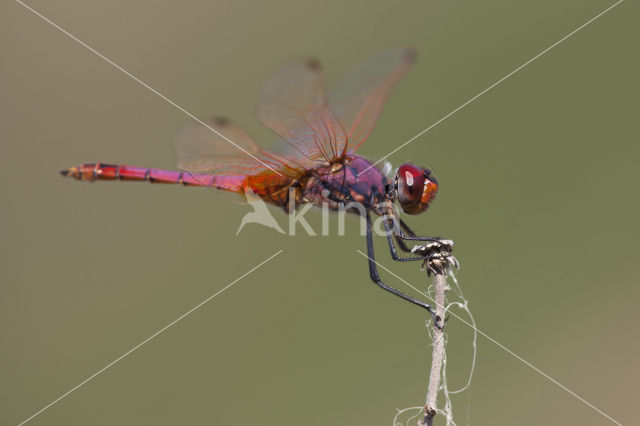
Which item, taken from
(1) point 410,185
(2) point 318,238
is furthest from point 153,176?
(1) point 410,185

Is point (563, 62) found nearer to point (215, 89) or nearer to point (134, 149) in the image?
point (215, 89)

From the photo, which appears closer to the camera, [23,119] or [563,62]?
[563,62]

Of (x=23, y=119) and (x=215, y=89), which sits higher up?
(x=215, y=89)

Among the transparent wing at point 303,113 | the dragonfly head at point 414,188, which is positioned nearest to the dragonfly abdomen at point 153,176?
the transparent wing at point 303,113

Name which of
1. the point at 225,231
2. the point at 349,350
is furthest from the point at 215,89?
the point at 349,350

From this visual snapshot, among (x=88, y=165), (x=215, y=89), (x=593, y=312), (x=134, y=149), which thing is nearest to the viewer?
(x=88, y=165)

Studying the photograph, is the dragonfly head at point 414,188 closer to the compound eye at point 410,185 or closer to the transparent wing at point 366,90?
the compound eye at point 410,185

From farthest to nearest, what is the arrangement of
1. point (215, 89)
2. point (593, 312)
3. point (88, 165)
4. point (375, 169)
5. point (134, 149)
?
point (215, 89) < point (134, 149) < point (593, 312) < point (88, 165) < point (375, 169)

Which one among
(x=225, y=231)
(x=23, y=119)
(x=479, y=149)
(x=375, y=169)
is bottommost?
(x=375, y=169)
